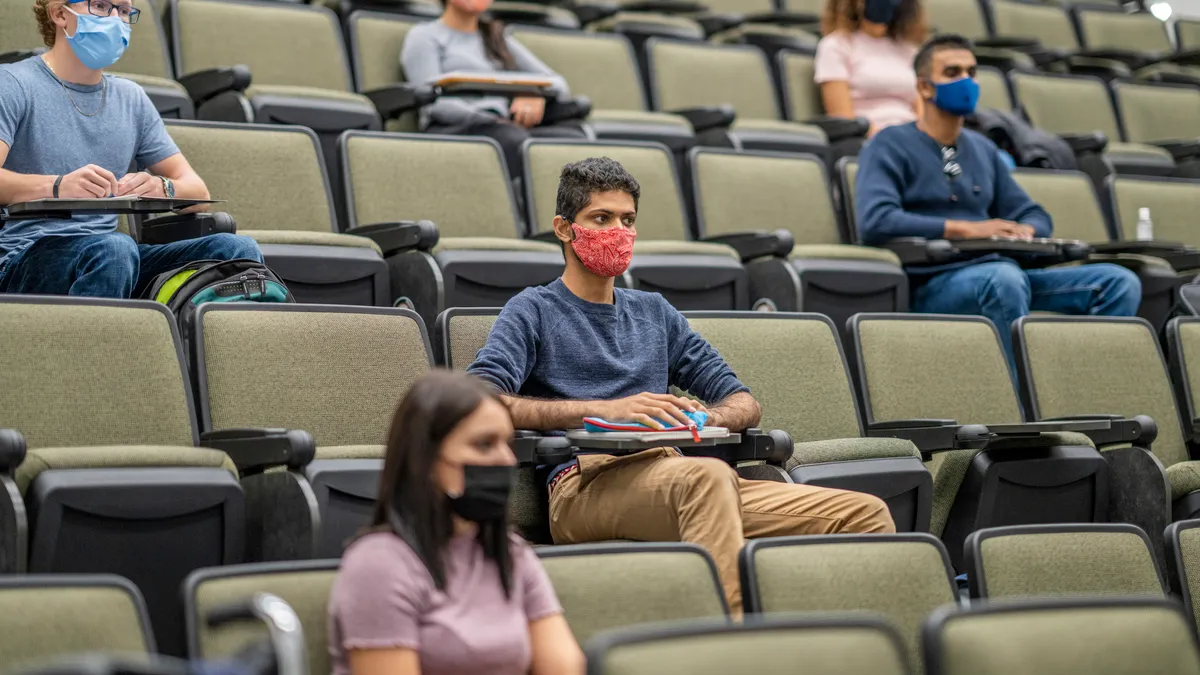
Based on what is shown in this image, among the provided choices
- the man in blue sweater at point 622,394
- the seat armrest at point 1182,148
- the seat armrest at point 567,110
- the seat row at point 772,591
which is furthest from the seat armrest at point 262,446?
the seat armrest at point 1182,148

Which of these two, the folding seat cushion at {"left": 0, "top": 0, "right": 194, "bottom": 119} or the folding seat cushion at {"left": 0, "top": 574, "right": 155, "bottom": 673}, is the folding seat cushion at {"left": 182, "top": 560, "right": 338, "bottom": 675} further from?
the folding seat cushion at {"left": 0, "top": 0, "right": 194, "bottom": 119}

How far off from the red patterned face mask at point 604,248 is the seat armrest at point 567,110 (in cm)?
128

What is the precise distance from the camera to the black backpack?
199cm

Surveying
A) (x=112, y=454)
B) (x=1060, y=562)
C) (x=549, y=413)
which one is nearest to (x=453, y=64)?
(x=549, y=413)

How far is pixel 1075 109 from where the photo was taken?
440 cm

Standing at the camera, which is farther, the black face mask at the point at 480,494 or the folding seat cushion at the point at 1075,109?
the folding seat cushion at the point at 1075,109

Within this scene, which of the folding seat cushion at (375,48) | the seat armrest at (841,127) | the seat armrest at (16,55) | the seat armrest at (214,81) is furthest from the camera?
the seat armrest at (841,127)

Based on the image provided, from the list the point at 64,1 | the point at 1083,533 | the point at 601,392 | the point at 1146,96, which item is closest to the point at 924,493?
the point at 1083,533

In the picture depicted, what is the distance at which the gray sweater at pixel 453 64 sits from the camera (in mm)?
3135

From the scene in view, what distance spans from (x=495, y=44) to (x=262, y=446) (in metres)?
1.95

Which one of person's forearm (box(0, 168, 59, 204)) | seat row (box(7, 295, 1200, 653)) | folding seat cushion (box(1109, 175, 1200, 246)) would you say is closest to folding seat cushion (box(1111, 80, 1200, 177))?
folding seat cushion (box(1109, 175, 1200, 246))

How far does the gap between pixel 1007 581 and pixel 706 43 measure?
252 cm

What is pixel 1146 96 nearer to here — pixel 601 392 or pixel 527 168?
pixel 527 168

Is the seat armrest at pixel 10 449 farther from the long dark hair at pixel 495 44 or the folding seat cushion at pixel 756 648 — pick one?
the long dark hair at pixel 495 44
